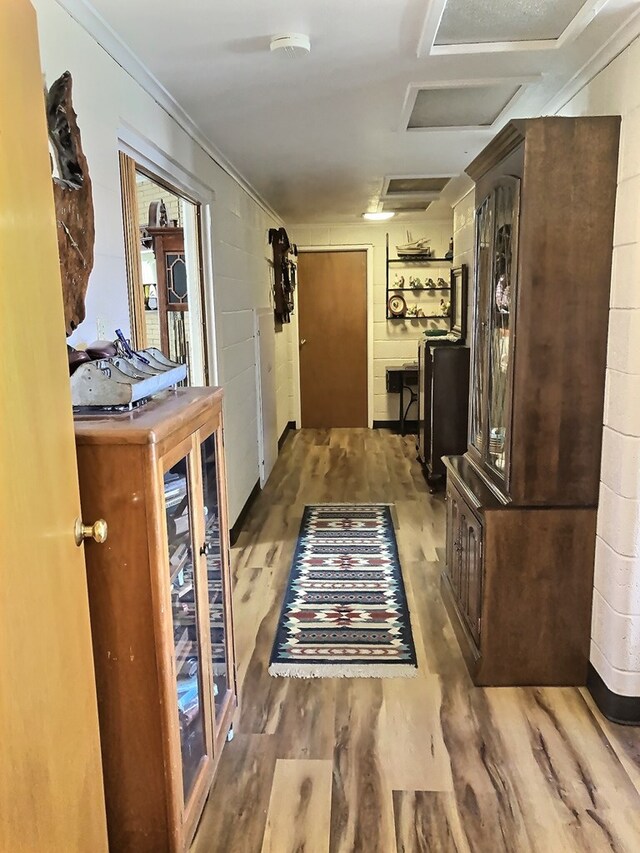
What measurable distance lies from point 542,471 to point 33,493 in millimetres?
1801

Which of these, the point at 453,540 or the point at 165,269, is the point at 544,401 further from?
the point at 165,269

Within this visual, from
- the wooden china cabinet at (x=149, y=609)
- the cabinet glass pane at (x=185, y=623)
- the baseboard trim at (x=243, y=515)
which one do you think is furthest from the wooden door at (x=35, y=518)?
the baseboard trim at (x=243, y=515)

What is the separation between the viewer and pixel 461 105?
2877 millimetres

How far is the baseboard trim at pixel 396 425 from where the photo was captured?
7094 millimetres

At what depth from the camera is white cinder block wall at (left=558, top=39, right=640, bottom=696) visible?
6.74 ft

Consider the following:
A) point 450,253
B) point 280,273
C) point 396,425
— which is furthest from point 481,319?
point 396,425

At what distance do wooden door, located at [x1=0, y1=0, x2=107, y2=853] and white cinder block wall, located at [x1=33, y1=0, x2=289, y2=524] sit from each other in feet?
2.36

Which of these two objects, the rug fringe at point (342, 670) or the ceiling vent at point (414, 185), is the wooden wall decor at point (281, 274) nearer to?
the ceiling vent at point (414, 185)

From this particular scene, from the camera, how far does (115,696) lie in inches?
58.6

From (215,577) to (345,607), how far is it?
3.94ft

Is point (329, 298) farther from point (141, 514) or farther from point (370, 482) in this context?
point (141, 514)

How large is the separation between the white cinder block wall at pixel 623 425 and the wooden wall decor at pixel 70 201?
1.63 m

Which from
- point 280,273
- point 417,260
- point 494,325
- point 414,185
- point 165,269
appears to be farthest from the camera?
point 417,260

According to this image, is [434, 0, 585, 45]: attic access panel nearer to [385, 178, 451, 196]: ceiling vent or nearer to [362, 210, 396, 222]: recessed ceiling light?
[385, 178, 451, 196]: ceiling vent
